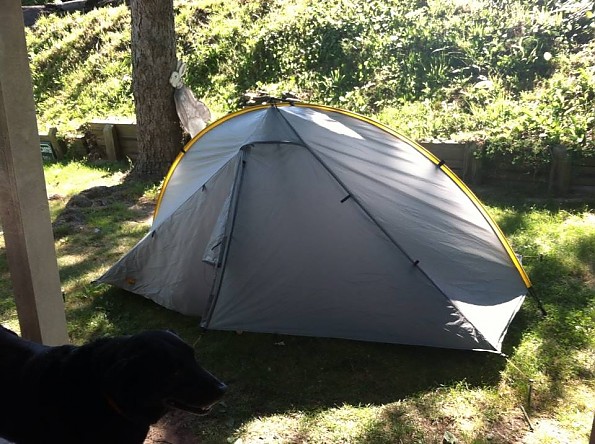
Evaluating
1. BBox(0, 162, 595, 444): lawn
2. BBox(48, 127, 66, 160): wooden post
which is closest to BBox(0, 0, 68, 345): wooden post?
BBox(0, 162, 595, 444): lawn

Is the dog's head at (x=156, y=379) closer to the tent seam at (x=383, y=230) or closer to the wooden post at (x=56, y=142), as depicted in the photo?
the tent seam at (x=383, y=230)

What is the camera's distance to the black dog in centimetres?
202

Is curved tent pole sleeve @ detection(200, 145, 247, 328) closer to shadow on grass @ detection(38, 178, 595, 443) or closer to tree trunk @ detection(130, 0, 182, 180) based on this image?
shadow on grass @ detection(38, 178, 595, 443)

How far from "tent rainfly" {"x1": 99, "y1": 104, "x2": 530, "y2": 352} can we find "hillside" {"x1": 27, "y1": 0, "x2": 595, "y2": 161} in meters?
2.60

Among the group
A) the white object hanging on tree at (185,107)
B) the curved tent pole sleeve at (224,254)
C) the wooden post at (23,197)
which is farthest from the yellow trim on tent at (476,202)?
the white object hanging on tree at (185,107)

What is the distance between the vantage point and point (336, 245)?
3725mm

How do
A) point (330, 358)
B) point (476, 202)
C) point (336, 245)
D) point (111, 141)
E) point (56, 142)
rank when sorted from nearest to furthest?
point (330, 358) → point (336, 245) → point (476, 202) → point (111, 141) → point (56, 142)

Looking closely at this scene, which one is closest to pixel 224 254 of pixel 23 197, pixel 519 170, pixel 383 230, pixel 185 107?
pixel 383 230

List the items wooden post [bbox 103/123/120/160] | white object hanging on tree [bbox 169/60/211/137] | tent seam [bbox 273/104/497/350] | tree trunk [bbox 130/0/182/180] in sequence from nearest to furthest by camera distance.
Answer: tent seam [bbox 273/104/497/350]
tree trunk [bbox 130/0/182/180]
white object hanging on tree [bbox 169/60/211/137]
wooden post [bbox 103/123/120/160]

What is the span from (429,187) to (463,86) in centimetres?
435

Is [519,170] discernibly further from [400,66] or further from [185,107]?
[185,107]

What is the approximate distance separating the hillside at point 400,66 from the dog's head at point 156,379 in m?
4.96

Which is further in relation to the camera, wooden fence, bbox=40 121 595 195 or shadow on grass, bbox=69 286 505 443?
wooden fence, bbox=40 121 595 195

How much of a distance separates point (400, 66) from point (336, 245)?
18.3 feet
